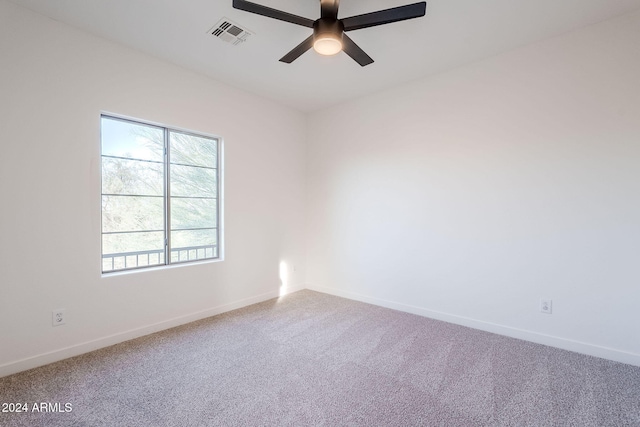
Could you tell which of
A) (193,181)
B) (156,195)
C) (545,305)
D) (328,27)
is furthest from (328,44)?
(545,305)

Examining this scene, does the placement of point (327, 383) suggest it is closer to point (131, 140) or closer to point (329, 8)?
point (329, 8)

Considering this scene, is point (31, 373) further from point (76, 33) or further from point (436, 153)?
point (436, 153)

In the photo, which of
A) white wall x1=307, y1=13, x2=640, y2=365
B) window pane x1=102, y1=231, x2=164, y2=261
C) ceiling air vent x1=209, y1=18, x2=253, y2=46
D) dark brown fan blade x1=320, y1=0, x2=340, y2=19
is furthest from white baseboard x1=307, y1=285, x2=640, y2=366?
ceiling air vent x1=209, y1=18, x2=253, y2=46

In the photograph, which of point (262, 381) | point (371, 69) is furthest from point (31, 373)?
point (371, 69)

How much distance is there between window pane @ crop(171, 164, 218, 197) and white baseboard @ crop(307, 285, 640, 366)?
242cm

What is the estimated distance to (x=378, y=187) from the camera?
3797mm

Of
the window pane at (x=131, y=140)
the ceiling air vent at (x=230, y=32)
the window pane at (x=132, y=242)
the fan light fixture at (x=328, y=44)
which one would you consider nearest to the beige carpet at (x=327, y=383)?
the window pane at (x=132, y=242)

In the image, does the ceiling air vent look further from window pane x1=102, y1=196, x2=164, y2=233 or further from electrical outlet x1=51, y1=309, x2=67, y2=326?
electrical outlet x1=51, y1=309, x2=67, y2=326

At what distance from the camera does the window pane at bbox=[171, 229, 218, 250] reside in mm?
3227

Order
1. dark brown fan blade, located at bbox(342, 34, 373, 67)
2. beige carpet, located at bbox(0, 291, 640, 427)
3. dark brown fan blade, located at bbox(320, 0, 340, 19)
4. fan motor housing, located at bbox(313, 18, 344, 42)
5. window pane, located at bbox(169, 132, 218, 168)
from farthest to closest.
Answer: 1. window pane, located at bbox(169, 132, 218, 168)
2. dark brown fan blade, located at bbox(342, 34, 373, 67)
3. fan motor housing, located at bbox(313, 18, 344, 42)
4. dark brown fan blade, located at bbox(320, 0, 340, 19)
5. beige carpet, located at bbox(0, 291, 640, 427)

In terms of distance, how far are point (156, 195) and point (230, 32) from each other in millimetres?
1774

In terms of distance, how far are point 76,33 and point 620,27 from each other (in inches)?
177

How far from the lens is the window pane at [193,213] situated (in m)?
3.22

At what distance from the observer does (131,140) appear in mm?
2869
